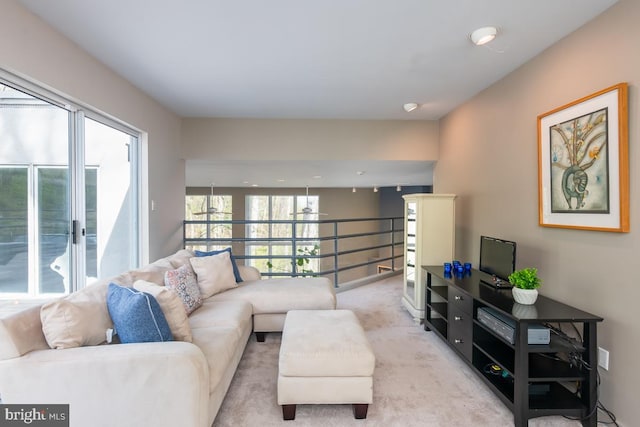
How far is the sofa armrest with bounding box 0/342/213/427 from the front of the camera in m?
1.43

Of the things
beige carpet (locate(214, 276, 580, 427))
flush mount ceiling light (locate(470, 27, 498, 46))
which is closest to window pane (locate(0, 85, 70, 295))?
beige carpet (locate(214, 276, 580, 427))

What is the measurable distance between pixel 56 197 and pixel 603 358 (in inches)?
154

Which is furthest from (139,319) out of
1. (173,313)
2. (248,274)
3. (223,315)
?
(248,274)

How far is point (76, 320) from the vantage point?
1617 mm

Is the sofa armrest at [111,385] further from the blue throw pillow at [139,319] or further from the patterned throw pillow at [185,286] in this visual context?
the patterned throw pillow at [185,286]

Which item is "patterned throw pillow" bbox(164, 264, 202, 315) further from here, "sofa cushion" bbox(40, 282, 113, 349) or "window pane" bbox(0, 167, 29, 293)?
"window pane" bbox(0, 167, 29, 293)

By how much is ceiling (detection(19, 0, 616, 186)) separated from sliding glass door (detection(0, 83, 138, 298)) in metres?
0.61

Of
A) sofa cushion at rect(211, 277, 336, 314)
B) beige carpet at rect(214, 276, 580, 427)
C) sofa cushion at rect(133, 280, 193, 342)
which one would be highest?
sofa cushion at rect(133, 280, 193, 342)

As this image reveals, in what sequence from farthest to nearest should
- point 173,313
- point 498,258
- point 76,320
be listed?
1. point 498,258
2. point 173,313
3. point 76,320

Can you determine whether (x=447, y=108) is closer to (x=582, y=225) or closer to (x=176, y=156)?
(x=582, y=225)

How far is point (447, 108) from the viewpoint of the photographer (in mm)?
3893

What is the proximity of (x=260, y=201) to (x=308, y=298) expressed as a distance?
749 cm

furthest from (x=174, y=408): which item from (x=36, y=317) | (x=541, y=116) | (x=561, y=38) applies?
(x=561, y=38)

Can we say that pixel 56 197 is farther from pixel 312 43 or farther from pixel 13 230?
pixel 312 43
